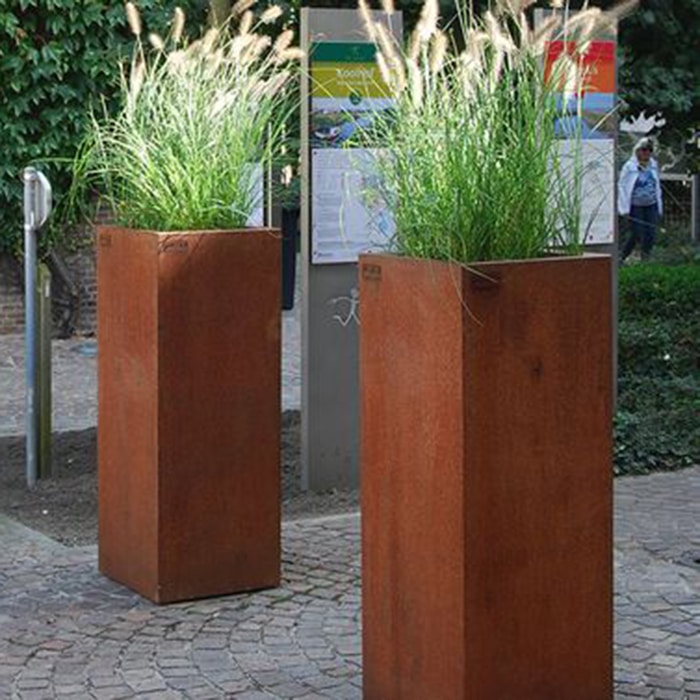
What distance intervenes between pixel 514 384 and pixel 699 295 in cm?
978

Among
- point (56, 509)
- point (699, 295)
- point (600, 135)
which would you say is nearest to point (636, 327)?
point (699, 295)

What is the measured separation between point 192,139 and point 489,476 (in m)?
2.51

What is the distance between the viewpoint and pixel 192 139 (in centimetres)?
726

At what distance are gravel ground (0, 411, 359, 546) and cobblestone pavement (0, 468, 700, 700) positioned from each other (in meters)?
0.35

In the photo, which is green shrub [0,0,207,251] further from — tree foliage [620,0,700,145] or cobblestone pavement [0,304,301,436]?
tree foliage [620,0,700,145]

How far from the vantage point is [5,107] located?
52.5 ft

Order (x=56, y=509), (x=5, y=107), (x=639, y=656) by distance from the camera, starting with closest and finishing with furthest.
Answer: (x=639, y=656), (x=56, y=509), (x=5, y=107)

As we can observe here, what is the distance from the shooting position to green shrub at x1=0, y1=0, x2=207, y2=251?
52.2 ft

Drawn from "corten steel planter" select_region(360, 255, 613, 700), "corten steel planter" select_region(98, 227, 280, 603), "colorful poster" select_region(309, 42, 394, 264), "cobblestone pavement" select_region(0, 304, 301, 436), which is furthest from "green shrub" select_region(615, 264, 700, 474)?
"corten steel planter" select_region(360, 255, 613, 700)

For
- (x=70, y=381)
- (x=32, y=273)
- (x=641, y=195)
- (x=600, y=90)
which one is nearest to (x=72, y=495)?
(x=32, y=273)

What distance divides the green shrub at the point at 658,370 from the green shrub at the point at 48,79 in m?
4.98

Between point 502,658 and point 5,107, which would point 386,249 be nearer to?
point 502,658

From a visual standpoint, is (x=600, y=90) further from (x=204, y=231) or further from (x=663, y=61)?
(x=204, y=231)

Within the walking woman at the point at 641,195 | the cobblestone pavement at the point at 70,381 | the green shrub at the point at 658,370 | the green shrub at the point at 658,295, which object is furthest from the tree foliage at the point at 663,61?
the walking woman at the point at 641,195
